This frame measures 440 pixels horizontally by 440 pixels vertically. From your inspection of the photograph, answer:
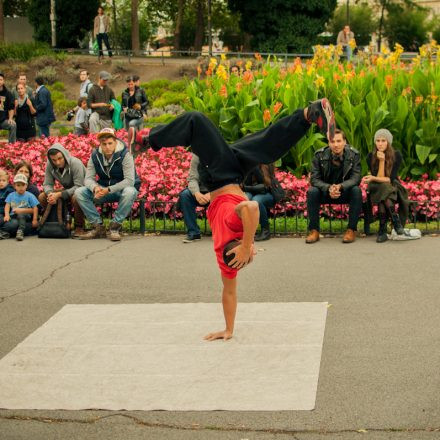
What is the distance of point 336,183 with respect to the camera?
13.1 metres

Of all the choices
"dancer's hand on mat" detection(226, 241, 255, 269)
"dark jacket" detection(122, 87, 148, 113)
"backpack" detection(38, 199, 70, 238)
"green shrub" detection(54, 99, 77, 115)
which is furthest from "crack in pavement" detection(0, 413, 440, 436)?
"green shrub" detection(54, 99, 77, 115)

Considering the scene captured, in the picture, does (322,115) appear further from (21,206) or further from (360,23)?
(360,23)

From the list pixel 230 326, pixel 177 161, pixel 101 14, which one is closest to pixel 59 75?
pixel 101 14

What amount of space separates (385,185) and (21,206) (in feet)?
14.8

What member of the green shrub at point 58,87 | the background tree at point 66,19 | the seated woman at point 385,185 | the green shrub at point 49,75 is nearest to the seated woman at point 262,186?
the seated woman at point 385,185

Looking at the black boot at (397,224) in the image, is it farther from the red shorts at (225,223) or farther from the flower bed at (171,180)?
the red shorts at (225,223)

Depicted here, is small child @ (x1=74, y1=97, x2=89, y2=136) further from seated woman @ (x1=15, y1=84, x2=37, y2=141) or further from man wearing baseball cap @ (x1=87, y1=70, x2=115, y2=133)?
seated woman @ (x1=15, y1=84, x2=37, y2=141)

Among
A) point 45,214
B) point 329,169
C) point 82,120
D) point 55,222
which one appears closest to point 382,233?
point 329,169

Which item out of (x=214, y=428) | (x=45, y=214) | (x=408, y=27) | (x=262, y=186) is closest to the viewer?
(x=214, y=428)

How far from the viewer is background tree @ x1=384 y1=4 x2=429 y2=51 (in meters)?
69.3

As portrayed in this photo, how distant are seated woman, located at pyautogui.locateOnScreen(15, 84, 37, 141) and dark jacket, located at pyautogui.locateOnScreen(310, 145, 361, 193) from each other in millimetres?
9211

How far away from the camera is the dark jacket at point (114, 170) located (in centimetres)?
1366

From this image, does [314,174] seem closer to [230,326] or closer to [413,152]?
[413,152]

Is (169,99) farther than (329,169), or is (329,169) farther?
(169,99)
